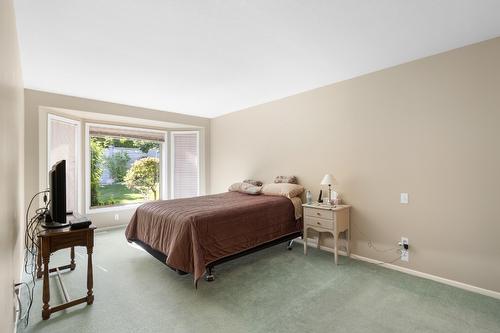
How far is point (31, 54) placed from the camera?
272cm

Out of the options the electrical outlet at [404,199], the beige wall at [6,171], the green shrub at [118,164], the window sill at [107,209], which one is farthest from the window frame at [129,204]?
the electrical outlet at [404,199]

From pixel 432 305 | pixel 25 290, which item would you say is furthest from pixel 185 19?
pixel 432 305

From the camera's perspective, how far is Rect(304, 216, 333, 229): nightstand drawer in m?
3.29

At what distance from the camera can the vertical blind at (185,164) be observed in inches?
240

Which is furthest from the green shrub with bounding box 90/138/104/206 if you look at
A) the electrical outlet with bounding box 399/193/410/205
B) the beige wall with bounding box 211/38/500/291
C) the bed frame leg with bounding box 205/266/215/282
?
the electrical outlet with bounding box 399/193/410/205

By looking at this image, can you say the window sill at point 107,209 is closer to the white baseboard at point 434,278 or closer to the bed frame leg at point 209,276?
the bed frame leg at point 209,276

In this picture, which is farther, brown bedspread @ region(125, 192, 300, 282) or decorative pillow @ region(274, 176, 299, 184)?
decorative pillow @ region(274, 176, 299, 184)

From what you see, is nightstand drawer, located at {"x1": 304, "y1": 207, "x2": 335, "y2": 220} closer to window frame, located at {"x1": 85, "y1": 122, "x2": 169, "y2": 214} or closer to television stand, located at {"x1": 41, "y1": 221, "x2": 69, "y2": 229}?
television stand, located at {"x1": 41, "y1": 221, "x2": 69, "y2": 229}

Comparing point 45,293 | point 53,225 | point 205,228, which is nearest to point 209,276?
point 205,228

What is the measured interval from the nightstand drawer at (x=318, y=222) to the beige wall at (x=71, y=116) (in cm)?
369

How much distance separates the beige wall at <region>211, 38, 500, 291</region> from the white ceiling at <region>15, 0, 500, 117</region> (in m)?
0.27

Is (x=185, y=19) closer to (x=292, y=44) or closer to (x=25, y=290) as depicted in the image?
(x=292, y=44)

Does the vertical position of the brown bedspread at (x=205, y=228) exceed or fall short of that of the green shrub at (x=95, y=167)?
it falls short

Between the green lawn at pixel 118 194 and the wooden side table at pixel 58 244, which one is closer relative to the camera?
the wooden side table at pixel 58 244
